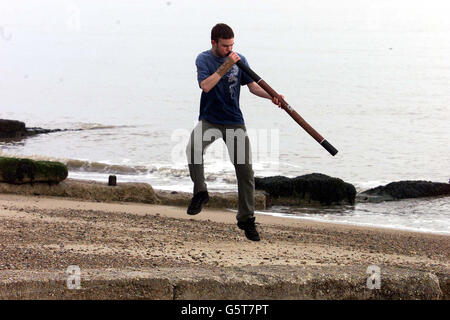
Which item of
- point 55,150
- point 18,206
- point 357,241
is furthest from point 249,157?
point 55,150

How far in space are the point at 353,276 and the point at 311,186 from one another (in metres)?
11.1

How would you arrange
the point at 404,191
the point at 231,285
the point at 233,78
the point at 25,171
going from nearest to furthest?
1. the point at 231,285
2. the point at 233,78
3. the point at 25,171
4. the point at 404,191

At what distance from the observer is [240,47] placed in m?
85.1

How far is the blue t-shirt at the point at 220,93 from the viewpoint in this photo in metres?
8.23

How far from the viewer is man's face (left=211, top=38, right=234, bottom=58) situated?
26.3 ft

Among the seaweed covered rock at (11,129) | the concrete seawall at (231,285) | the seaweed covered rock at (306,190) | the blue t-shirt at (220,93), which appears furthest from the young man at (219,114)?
the seaweed covered rock at (11,129)

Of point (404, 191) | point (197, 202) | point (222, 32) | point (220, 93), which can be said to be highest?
point (222, 32)

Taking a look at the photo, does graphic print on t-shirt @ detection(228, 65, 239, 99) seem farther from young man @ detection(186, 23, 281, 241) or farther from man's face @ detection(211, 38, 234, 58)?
man's face @ detection(211, 38, 234, 58)

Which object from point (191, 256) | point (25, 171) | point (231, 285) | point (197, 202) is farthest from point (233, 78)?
point (25, 171)

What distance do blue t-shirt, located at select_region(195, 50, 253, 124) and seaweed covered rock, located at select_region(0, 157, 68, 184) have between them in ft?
25.7

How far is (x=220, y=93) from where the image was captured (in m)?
8.34

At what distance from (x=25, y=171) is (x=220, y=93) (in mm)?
8141

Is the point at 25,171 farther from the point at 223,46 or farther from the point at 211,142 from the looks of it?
the point at 223,46
